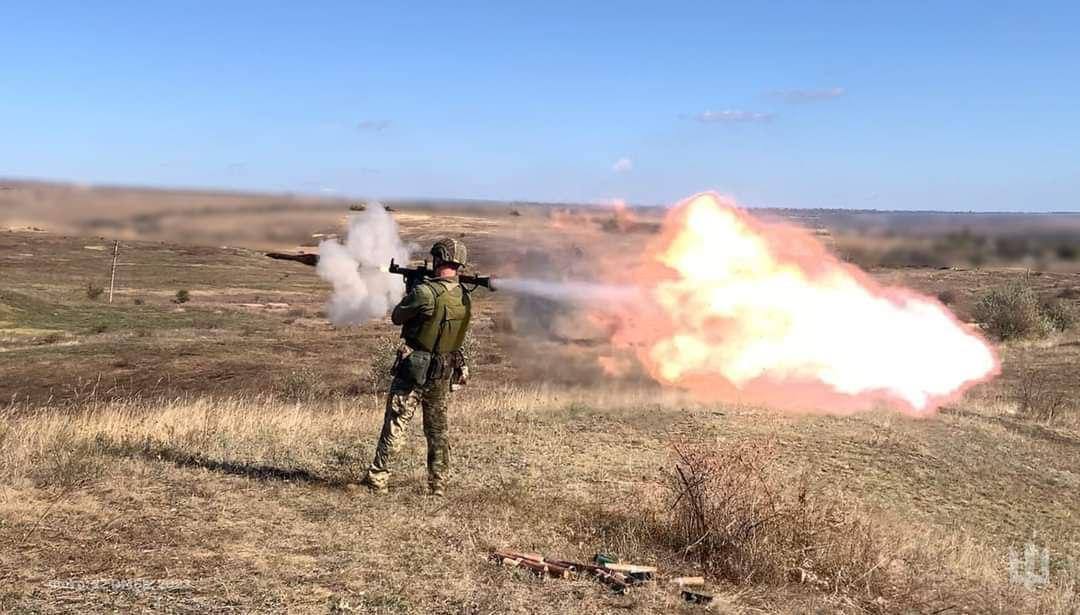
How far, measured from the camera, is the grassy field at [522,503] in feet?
21.4

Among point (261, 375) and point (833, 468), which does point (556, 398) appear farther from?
point (261, 375)

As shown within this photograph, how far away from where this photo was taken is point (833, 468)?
1316 centimetres

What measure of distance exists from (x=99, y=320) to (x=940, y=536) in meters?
43.6

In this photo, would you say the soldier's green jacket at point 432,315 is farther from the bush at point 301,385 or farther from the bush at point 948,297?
the bush at point 948,297

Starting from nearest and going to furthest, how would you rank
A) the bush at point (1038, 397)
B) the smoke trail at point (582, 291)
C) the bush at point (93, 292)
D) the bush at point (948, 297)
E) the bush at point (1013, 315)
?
the smoke trail at point (582, 291), the bush at point (1038, 397), the bush at point (1013, 315), the bush at point (948, 297), the bush at point (93, 292)

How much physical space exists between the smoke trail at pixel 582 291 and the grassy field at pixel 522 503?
139 centimetres

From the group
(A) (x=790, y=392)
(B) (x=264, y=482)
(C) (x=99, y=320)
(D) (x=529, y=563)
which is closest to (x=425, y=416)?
(B) (x=264, y=482)

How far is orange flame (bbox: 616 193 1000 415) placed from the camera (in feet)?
45.0

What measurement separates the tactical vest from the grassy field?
1797mm

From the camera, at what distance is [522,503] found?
360 inches

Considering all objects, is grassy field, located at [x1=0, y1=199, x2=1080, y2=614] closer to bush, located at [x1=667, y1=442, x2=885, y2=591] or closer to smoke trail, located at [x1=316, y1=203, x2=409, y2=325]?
bush, located at [x1=667, y1=442, x2=885, y2=591]

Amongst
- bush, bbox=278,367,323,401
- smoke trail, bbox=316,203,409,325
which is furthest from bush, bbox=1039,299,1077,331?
smoke trail, bbox=316,203,409,325

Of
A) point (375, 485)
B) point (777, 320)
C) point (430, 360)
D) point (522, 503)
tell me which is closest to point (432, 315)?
point (430, 360)

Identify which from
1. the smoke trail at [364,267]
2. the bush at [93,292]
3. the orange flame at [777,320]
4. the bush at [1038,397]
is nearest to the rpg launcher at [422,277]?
the smoke trail at [364,267]
